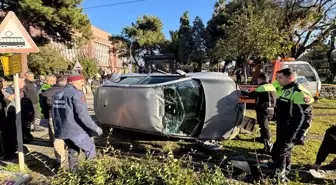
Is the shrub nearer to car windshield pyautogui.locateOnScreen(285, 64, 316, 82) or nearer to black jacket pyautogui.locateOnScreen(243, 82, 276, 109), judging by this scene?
black jacket pyautogui.locateOnScreen(243, 82, 276, 109)

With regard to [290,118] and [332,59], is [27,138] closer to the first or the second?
[290,118]

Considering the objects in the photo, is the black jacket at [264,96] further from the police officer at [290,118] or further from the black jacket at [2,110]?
the black jacket at [2,110]

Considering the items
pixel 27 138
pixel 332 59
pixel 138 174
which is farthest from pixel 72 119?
pixel 332 59

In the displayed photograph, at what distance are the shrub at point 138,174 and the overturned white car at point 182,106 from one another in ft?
8.19

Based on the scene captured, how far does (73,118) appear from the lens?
3758 mm

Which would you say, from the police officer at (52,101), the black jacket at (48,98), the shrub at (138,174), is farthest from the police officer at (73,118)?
the black jacket at (48,98)

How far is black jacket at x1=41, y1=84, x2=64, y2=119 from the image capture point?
5.26 metres

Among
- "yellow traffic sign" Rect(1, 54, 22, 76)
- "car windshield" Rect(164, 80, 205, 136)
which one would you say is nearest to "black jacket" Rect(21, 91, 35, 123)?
"yellow traffic sign" Rect(1, 54, 22, 76)

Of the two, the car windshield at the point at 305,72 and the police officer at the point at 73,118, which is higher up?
the car windshield at the point at 305,72

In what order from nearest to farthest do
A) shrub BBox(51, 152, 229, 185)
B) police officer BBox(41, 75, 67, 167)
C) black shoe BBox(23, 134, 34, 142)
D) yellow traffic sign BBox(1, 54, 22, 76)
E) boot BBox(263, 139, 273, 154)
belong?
shrub BBox(51, 152, 229, 185) → yellow traffic sign BBox(1, 54, 22, 76) → police officer BBox(41, 75, 67, 167) → boot BBox(263, 139, 273, 154) → black shoe BBox(23, 134, 34, 142)

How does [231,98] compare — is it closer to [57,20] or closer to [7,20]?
[7,20]

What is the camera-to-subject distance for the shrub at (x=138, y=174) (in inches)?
89.2

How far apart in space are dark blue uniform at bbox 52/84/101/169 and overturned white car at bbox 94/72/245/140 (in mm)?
1478

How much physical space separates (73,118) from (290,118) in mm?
3098
